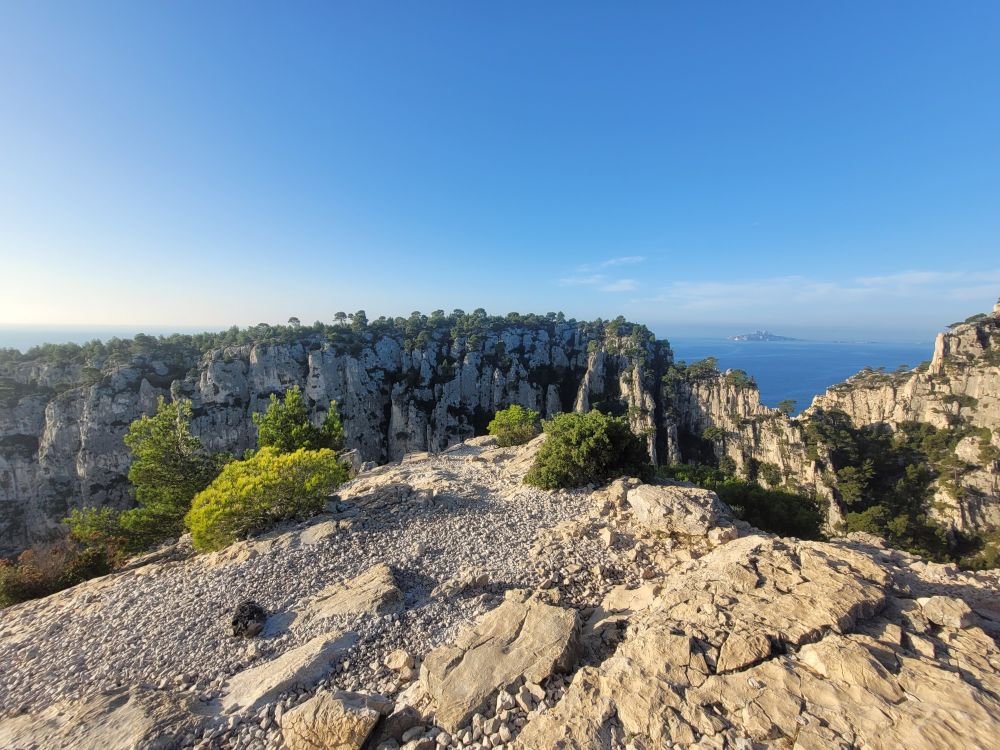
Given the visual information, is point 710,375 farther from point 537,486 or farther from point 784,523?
point 537,486

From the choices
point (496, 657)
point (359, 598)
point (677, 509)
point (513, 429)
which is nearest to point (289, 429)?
point (513, 429)

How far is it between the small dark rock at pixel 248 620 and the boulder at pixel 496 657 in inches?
180

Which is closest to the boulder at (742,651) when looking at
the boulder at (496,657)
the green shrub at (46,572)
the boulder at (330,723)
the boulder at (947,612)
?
the boulder at (496,657)

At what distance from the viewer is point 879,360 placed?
182 meters

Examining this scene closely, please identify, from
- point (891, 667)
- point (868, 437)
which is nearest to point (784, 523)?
point (891, 667)

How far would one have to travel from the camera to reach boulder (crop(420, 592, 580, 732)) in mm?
6844

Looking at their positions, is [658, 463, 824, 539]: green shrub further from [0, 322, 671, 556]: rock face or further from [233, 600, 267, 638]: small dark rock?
[0, 322, 671, 556]: rock face

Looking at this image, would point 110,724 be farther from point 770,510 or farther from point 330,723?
point 770,510

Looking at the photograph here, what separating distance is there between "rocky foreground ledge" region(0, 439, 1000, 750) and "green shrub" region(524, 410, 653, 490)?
306 centimetres

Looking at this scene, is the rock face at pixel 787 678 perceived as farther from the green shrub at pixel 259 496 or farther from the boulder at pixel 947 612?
the green shrub at pixel 259 496

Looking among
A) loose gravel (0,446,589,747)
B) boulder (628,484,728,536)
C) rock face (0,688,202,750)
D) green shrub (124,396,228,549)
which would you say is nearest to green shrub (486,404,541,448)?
loose gravel (0,446,589,747)

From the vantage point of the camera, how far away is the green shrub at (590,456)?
16.2 m

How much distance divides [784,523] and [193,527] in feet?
78.0

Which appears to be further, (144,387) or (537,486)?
(144,387)
